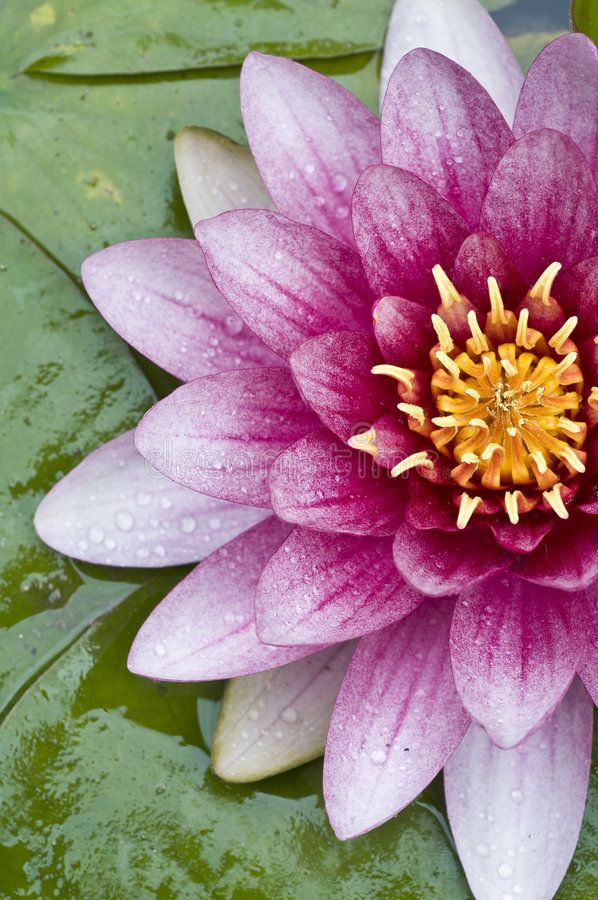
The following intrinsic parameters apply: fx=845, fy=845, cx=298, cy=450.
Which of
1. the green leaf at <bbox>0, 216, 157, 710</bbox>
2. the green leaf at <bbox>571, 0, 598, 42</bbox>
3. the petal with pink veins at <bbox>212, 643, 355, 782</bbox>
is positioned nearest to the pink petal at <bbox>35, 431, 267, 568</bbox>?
the green leaf at <bbox>0, 216, 157, 710</bbox>

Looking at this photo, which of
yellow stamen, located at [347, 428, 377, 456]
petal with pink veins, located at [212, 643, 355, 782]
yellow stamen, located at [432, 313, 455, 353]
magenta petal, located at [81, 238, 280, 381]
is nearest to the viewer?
yellow stamen, located at [347, 428, 377, 456]

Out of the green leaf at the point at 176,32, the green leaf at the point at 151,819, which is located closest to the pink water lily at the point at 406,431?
the green leaf at the point at 151,819

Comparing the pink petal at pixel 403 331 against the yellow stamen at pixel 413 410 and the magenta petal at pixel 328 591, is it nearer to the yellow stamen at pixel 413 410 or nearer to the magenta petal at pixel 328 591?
the yellow stamen at pixel 413 410

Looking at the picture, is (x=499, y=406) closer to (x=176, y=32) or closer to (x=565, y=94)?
(x=565, y=94)

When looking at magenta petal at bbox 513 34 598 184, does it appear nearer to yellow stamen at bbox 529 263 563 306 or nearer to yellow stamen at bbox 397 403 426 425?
yellow stamen at bbox 529 263 563 306

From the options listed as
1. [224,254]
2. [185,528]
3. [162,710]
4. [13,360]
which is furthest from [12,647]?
[224,254]

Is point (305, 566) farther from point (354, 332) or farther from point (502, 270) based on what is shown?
point (502, 270)

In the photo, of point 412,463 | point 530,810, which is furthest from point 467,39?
point 530,810
